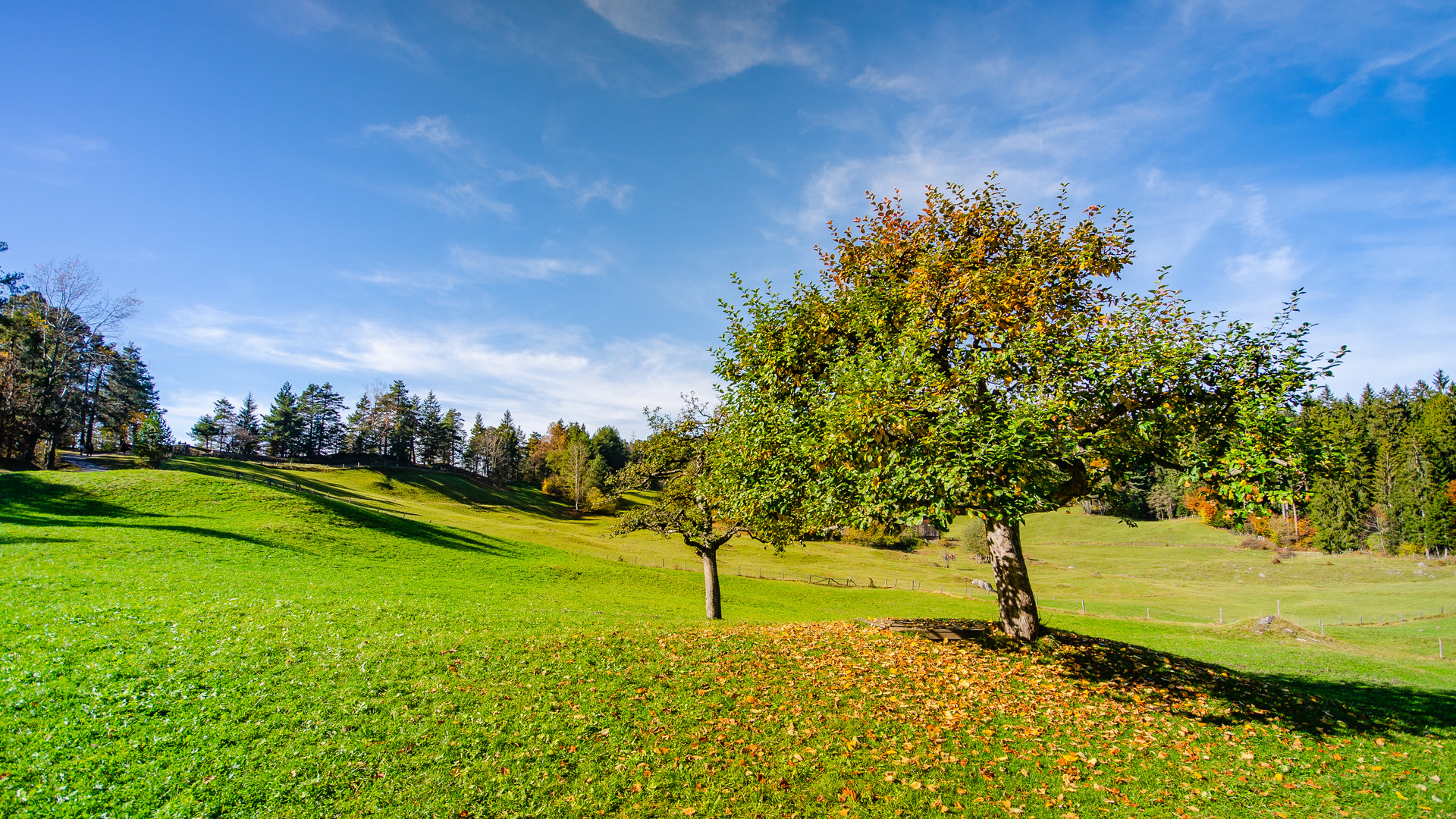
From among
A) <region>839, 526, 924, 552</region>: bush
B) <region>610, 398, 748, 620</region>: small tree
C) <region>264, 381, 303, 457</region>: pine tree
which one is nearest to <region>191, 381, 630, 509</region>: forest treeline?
<region>264, 381, 303, 457</region>: pine tree

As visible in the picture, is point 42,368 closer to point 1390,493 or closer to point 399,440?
point 399,440

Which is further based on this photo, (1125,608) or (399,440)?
(399,440)

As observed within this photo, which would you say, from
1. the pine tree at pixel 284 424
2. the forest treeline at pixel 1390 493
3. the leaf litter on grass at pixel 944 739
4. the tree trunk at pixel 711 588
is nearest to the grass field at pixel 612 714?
the leaf litter on grass at pixel 944 739

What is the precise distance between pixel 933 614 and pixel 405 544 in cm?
4173

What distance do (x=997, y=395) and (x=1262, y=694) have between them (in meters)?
11.0

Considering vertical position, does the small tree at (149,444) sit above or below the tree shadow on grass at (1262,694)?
above

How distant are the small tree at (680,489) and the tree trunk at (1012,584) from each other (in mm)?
12889

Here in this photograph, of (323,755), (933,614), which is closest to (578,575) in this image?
(933,614)

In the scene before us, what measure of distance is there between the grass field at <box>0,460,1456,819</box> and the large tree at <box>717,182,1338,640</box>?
4.13 meters

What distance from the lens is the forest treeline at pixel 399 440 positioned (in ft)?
390

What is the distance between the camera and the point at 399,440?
123 meters

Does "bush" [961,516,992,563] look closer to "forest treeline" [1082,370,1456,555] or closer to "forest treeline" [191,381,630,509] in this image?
"forest treeline" [1082,370,1456,555]

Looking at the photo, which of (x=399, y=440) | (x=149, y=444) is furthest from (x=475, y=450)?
(x=149, y=444)

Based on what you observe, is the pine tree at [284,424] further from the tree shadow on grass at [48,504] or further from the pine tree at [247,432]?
the tree shadow on grass at [48,504]
